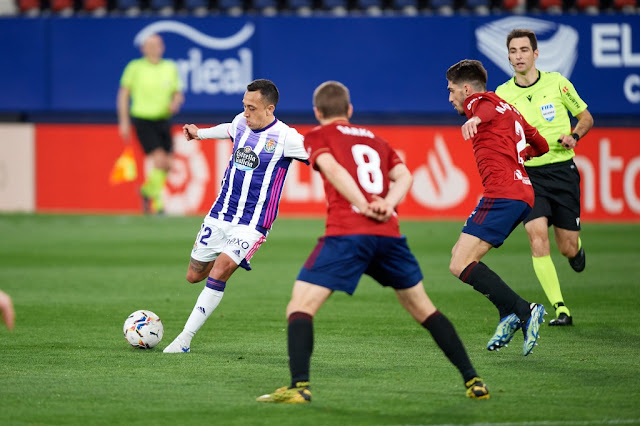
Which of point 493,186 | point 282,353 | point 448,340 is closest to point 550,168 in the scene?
Answer: point 493,186

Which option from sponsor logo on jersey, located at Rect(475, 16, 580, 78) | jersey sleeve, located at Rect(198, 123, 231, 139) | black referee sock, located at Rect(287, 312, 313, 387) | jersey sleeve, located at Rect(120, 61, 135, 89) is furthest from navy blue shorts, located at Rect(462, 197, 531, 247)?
jersey sleeve, located at Rect(120, 61, 135, 89)

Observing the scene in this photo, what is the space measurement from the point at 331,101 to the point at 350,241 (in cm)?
75

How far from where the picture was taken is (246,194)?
26.0 ft

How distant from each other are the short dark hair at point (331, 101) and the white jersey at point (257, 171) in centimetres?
191

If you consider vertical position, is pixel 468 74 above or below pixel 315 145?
above

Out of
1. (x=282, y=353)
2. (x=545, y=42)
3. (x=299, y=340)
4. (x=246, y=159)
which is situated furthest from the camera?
(x=545, y=42)

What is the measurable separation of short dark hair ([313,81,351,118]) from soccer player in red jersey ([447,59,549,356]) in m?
1.60

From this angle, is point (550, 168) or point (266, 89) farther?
point (550, 168)

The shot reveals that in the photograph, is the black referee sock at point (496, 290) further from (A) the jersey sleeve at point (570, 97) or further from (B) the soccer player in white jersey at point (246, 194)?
(A) the jersey sleeve at point (570, 97)

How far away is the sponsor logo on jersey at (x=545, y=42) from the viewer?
18.5m

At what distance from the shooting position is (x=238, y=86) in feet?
63.4

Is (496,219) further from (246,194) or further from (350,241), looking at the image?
(350,241)

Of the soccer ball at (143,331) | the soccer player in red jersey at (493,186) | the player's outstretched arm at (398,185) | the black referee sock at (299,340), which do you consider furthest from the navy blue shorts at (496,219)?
the soccer ball at (143,331)

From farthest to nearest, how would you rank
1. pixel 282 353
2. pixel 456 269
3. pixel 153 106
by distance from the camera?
pixel 153 106
pixel 282 353
pixel 456 269
